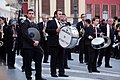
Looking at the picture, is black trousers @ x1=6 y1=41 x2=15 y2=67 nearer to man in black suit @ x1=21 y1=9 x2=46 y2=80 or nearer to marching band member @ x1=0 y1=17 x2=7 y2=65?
marching band member @ x1=0 y1=17 x2=7 y2=65

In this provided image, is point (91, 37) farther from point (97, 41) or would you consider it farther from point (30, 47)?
point (30, 47)

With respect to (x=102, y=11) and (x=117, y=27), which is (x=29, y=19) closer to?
(x=117, y=27)

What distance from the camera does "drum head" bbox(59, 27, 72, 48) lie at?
1082cm

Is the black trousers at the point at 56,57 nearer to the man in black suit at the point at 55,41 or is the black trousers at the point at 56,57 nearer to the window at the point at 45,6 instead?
the man in black suit at the point at 55,41

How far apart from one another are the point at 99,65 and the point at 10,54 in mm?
3194

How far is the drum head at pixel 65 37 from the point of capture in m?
10.8

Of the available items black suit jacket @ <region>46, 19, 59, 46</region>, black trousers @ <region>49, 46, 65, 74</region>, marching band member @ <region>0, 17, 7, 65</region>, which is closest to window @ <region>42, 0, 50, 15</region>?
marching band member @ <region>0, 17, 7, 65</region>

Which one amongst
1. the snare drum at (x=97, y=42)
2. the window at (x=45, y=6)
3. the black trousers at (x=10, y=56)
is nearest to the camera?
the snare drum at (x=97, y=42)

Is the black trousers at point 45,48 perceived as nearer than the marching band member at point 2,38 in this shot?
No

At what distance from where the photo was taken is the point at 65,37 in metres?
10.9

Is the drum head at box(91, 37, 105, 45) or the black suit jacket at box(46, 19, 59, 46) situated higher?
the black suit jacket at box(46, 19, 59, 46)

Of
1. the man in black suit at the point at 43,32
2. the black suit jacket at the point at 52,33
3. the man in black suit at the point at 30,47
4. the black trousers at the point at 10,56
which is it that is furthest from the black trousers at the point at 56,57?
the man in black suit at the point at 43,32

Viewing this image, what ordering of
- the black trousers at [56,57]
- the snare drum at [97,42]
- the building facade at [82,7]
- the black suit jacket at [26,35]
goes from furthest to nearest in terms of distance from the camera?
the building facade at [82,7] < the snare drum at [97,42] < the black trousers at [56,57] < the black suit jacket at [26,35]

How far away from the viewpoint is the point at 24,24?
959 cm
